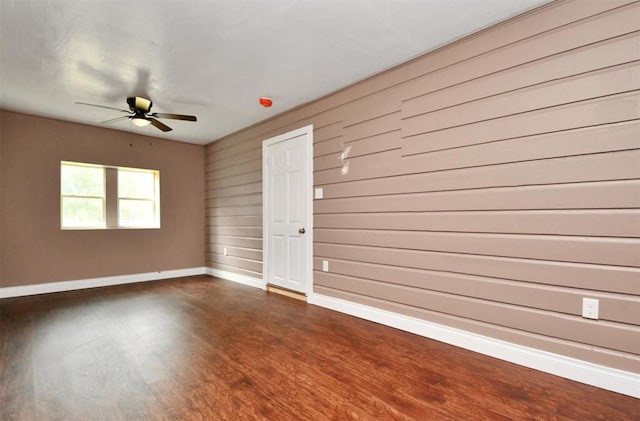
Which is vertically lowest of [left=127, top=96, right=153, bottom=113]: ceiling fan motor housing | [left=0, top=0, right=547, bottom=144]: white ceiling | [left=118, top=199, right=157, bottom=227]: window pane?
[left=118, top=199, right=157, bottom=227]: window pane

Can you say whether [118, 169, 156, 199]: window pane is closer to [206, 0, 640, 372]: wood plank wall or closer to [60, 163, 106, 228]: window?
[60, 163, 106, 228]: window

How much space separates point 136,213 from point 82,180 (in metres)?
0.92

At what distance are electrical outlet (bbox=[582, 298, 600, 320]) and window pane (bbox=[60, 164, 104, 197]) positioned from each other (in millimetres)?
6132

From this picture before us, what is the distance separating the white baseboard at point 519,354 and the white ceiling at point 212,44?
240cm

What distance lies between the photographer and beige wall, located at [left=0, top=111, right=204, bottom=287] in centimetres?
422

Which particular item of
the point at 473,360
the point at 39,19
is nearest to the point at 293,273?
the point at 473,360

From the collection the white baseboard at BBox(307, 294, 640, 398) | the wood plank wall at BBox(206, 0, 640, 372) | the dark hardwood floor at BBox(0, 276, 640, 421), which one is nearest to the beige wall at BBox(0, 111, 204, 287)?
the dark hardwood floor at BBox(0, 276, 640, 421)

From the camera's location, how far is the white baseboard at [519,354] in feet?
5.98

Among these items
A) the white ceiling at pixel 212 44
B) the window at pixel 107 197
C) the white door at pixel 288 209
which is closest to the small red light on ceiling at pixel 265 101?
the white ceiling at pixel 212 44

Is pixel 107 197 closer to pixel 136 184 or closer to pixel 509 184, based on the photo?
pixel 136 184

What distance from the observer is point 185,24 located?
2293 millimetres

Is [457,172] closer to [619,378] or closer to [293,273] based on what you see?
[619,378]

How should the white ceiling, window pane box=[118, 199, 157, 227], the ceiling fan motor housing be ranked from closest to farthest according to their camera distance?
1. the white ceiling
2. the ceiling fan motor housing
3. window pane box=[118, 199, 157, 227]

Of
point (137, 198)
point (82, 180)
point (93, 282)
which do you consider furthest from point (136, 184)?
point (93, 282)
